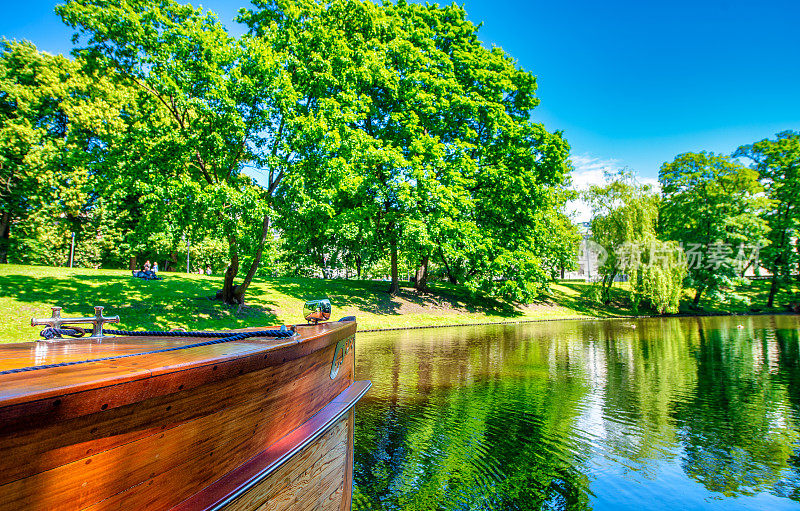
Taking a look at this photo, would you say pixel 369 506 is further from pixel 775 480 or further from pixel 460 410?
pixel 775 480

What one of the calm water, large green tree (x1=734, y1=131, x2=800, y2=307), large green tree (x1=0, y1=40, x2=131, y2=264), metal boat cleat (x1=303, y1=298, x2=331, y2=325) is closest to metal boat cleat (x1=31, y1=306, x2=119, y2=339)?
metal boat cleat (x1=303, y1=298, x2=331, y2=325)

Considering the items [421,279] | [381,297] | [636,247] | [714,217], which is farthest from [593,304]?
[381,297]

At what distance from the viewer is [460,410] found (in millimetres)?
7559

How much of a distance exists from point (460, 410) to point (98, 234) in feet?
105

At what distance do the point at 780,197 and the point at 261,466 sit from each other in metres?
52.7

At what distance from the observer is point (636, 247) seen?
31.9m

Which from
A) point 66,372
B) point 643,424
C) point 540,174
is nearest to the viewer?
point 66,372

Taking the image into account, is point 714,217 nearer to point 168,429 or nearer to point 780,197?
point 780,197

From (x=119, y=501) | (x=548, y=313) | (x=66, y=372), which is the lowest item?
(x=548, y=313)

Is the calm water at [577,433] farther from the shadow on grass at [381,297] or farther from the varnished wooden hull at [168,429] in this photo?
the shadow on grass at [381,297]

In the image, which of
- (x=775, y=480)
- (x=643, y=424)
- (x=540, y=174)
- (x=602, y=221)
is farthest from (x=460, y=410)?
(x=602, y=221)

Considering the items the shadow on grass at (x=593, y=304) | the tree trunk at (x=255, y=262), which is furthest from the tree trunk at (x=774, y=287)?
the tree trunk at (x=255, y=262)

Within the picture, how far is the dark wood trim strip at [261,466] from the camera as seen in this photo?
7.71 feet

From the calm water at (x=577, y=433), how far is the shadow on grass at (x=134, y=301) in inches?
312
